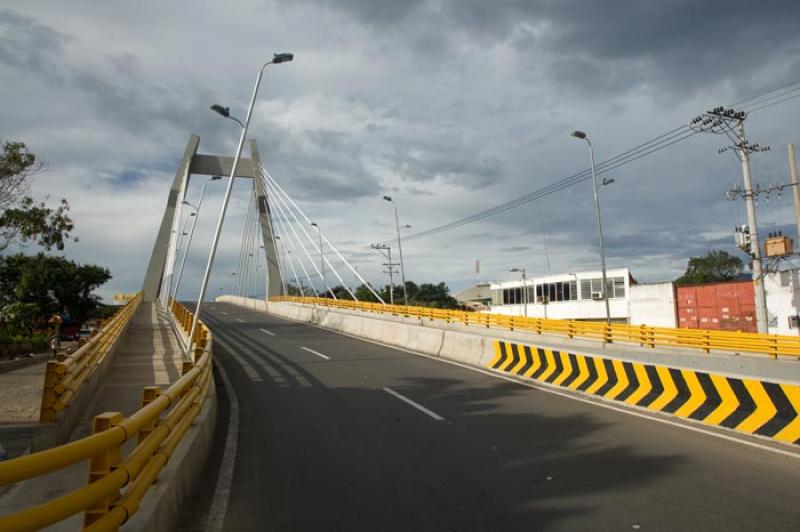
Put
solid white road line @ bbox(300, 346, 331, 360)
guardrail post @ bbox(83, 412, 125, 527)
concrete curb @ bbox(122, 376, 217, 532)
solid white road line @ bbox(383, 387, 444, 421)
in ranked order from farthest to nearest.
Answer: solid white road line @ bbox(300, 346, 331, 360)
solid white road line @ bbox(383, 387, 444, 421)
concrete curb @ bbox(122, 376, 217, 532)
guardrail post @ bbox(83, 412, 125, 527)

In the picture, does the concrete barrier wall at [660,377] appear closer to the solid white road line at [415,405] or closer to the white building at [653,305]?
the solid white road line at [415,405]

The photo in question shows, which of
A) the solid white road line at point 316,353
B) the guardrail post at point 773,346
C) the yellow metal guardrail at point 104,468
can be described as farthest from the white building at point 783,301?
the yellow metal guardrail at point 104,468

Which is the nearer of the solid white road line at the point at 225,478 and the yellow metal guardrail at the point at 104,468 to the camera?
the yellow metal guardrail at the point at 104,468

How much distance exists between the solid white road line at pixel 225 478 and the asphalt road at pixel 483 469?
8cm

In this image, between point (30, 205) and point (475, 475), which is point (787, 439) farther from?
point (30, 205)

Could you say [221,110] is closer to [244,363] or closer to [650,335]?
[244,363]

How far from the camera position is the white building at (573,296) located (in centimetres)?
5284

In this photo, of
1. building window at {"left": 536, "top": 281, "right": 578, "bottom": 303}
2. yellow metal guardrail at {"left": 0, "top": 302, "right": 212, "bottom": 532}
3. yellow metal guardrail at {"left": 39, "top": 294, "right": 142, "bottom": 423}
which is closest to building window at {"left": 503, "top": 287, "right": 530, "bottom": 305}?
building window at {"left": 536, "top": 281, "right": 578, "bottom": 303}

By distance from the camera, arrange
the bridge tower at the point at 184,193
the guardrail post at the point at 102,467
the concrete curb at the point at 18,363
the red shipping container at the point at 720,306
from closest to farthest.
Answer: the guardrail post at the point at 102,467
the concrete curb at the point at 18,363
the red shipping container at the point at 720,306
the bridge tower at the point at 184,193

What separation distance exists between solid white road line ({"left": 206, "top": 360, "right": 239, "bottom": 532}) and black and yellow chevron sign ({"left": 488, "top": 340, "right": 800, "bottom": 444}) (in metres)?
7.51

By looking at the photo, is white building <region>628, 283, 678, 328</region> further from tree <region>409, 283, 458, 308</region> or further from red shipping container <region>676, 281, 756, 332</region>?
tree <region>409, 283, 458, 308</region>

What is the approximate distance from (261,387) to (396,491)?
7.72 meters

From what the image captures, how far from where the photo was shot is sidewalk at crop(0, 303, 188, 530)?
480 cm

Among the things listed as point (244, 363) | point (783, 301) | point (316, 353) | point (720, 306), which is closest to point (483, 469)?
point (244, 363)
